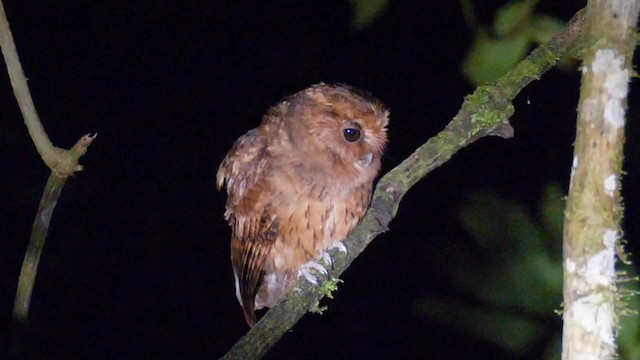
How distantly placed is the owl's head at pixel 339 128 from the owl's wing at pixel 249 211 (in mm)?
203

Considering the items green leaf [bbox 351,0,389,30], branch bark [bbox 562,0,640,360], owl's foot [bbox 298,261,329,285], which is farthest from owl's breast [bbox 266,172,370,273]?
branch bark [bbox 562,0,640,360]

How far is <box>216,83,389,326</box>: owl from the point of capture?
241 cm

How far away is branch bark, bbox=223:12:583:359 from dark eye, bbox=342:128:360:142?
312 millimetres

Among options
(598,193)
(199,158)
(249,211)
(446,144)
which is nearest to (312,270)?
(249,211)

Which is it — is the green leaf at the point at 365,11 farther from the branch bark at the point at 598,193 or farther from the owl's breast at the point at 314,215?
the owl's breast at the point at 314,215

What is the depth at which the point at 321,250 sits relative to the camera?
261 cm

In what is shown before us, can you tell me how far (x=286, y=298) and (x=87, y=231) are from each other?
191 cm

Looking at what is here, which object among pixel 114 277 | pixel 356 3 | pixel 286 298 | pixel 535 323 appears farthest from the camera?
pixel 114 277

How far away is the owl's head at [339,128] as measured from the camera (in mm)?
2369

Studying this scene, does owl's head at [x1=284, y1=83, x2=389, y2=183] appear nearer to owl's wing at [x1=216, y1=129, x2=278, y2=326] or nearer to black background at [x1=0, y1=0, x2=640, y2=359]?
owl's wing at [x1=216, y1=129, x2=278, y2=326]

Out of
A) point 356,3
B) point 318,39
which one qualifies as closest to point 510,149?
point 318,39

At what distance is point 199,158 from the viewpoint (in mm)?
3693

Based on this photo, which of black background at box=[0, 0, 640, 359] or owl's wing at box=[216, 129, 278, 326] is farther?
black background at box=[0, 0, 640, 359]

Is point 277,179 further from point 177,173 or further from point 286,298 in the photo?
point 177,173
